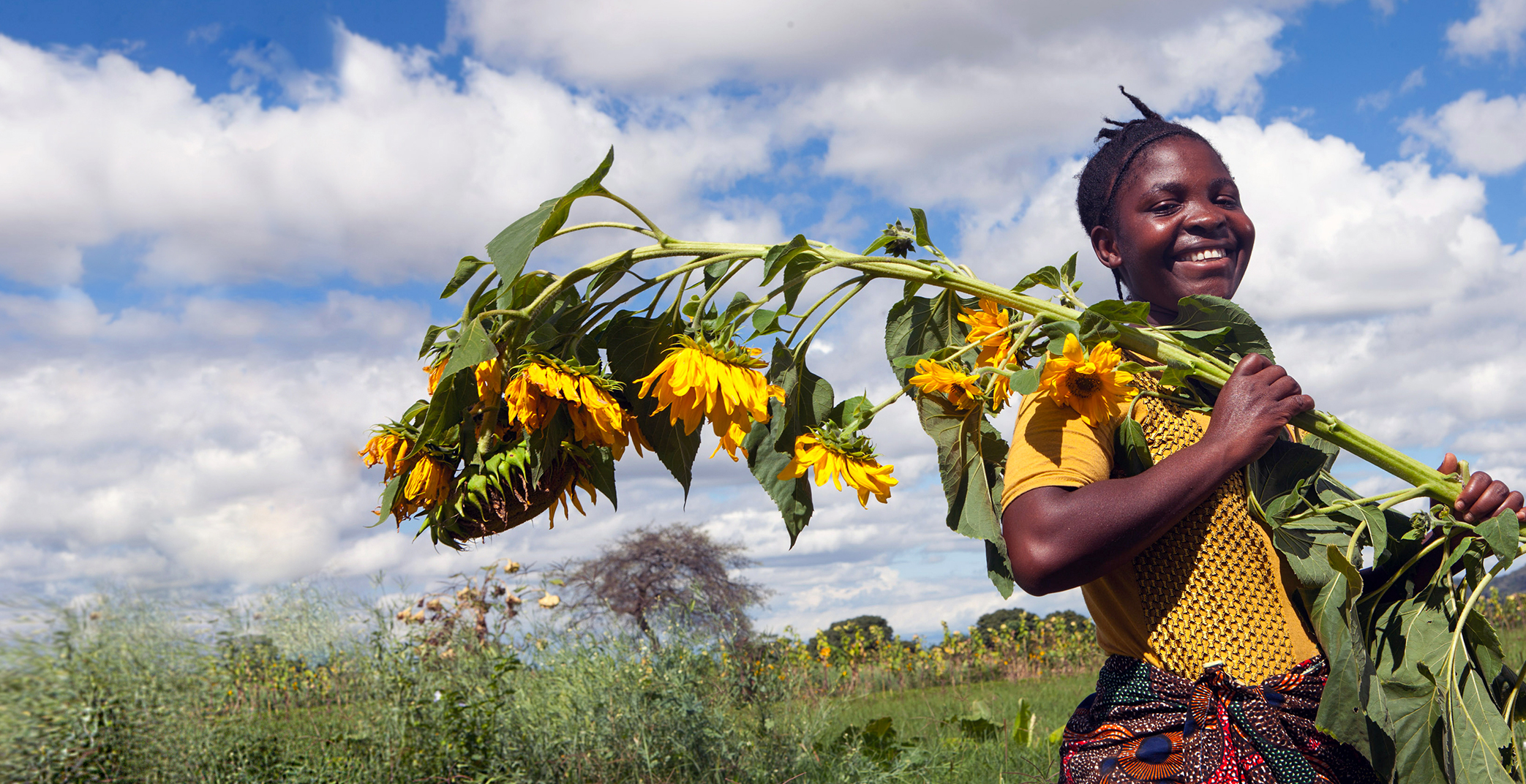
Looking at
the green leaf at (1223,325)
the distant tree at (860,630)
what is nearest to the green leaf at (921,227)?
the green leaf at (1223,325)

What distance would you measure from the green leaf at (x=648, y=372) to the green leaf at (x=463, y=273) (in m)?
0.14

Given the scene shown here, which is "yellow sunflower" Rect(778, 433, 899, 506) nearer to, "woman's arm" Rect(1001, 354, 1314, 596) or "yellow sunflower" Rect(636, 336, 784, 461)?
"yellow sunflower" Rect(636, 336, 784, 461)

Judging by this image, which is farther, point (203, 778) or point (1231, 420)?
point (203, 778)

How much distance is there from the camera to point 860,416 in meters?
0.97

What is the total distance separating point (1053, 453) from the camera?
1.14 m

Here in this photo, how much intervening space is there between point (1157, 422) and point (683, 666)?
12.3ft

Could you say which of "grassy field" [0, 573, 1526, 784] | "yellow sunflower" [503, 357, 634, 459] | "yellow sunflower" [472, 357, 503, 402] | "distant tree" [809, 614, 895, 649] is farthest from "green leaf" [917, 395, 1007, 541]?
"distant tree" [809, 614, 895, 649]

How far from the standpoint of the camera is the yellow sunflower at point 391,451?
1.00 metres

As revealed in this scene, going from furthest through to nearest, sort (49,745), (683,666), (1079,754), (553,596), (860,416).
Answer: (553,596) → (683,666) → (49,745) → (1079,754) → (860,416)

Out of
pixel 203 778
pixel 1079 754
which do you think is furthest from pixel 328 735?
pixel 1079 754

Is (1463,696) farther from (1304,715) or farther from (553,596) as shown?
(553,596)

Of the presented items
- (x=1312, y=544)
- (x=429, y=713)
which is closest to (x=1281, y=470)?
(x=1312, y=544)

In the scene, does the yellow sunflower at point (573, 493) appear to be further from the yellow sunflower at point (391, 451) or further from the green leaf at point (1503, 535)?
A: the green leaf at point (1503, 535)

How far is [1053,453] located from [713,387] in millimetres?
453
